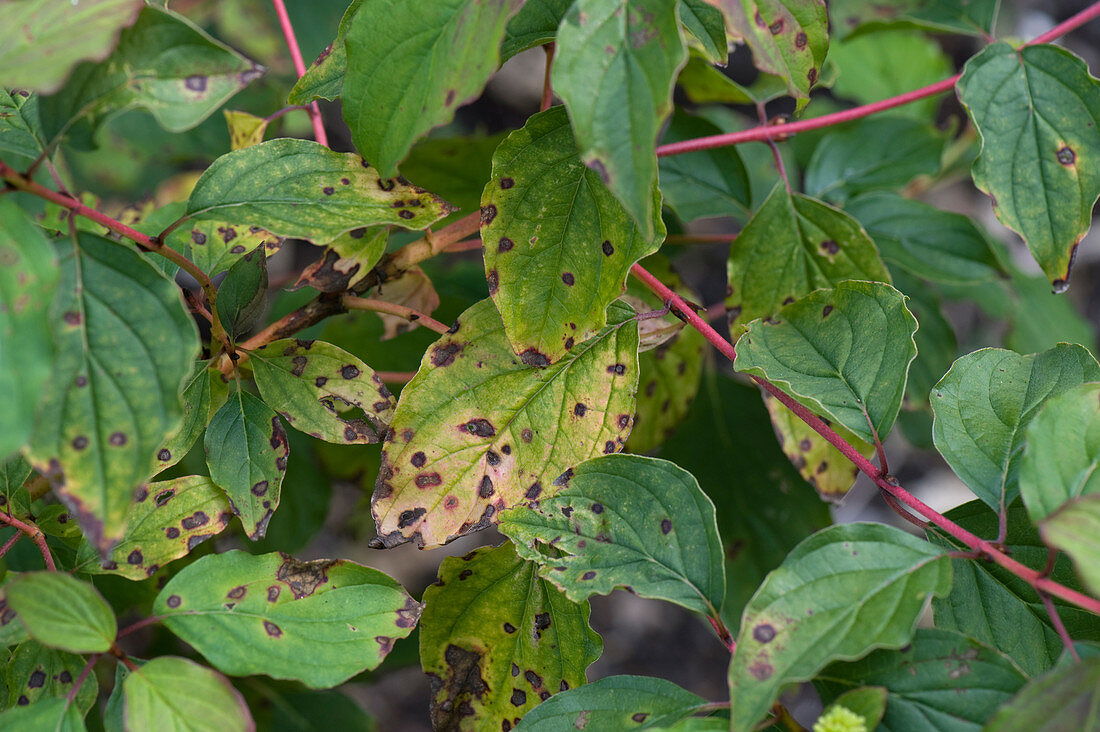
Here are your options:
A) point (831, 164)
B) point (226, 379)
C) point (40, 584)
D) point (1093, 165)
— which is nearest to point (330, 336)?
point (226, 379)

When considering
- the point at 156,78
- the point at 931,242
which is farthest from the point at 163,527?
the point at 931,242

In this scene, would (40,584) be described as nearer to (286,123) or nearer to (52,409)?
(52,409)

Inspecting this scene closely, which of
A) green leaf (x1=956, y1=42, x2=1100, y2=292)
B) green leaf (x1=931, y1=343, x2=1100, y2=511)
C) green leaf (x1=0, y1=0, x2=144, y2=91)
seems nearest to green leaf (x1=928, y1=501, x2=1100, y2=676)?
green leaf (x1=931, y1=343, x2=1100, y2=511)

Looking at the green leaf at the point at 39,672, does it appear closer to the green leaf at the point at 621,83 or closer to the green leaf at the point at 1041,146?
the green leaf at the point at 621,83

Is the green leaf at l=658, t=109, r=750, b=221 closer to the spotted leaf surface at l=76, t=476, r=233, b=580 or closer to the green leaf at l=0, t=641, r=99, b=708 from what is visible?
the spotted leaf surface at l=76, t=476, r=233, b=580

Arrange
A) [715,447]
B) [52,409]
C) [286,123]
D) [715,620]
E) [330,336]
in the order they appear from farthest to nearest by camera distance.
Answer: [286,123], [715,447], [330,336], [715,620], [52,409]

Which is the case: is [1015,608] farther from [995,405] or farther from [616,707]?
[616,707]
